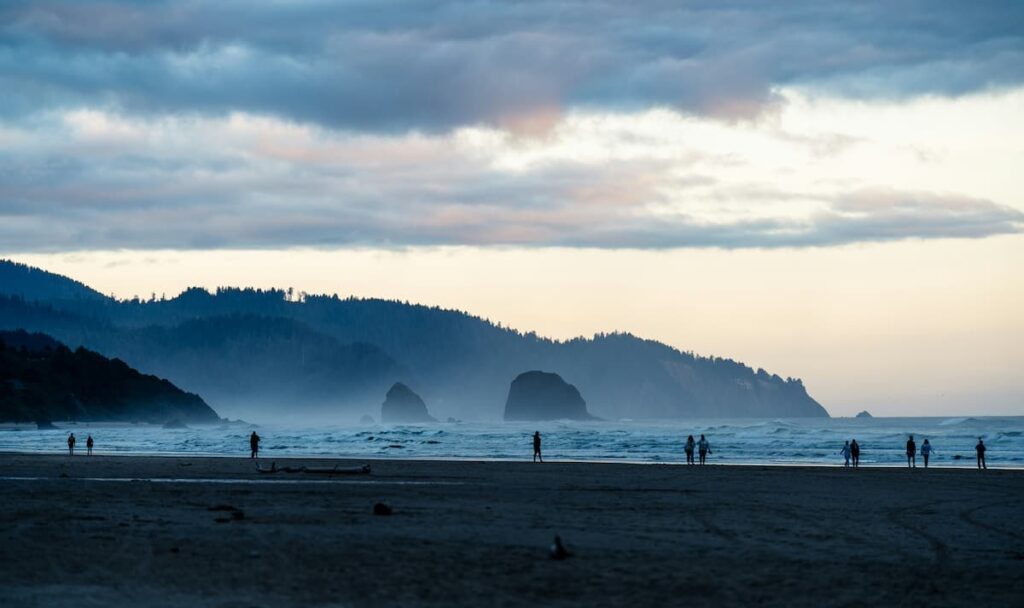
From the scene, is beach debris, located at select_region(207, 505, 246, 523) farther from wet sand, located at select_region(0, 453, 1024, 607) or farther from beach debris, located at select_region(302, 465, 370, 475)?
beach debris, located at select_region(302, 465, 370, 475)

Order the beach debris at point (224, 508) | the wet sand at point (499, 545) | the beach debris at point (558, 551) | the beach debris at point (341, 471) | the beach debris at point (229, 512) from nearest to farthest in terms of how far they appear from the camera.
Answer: the wet sand at point (499, 545)
the beach debris at point (558, 551)
the beach debris at point (229, 512)
the beach debris at point (224, 508)
the beach debris at point (341, 471)

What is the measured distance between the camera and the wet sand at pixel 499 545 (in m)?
14.3

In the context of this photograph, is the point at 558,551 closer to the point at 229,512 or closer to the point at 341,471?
the point at 229,512

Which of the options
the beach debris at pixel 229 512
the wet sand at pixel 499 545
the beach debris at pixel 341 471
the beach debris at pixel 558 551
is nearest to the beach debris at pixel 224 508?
the beach debris at pixel 229 512

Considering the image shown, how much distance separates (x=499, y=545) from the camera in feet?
61.3

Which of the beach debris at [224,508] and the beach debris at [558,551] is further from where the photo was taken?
the beach debris at [224,508]

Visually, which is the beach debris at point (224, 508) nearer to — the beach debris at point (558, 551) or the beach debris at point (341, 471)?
the beach debris at point (558, 551)

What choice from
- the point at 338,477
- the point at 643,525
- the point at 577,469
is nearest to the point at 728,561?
the point at 643,525

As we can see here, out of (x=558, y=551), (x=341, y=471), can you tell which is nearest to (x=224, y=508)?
(x=558, y=551)

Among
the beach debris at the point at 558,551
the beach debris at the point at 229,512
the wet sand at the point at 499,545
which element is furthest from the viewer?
the beach debris at the point at 229,512

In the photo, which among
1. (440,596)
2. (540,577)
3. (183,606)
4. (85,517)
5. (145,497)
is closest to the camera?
(183,606)

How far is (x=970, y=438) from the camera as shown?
81750 millimetres

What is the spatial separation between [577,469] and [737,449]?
30.1 metres

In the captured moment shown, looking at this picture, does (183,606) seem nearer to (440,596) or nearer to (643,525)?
(440,596)
